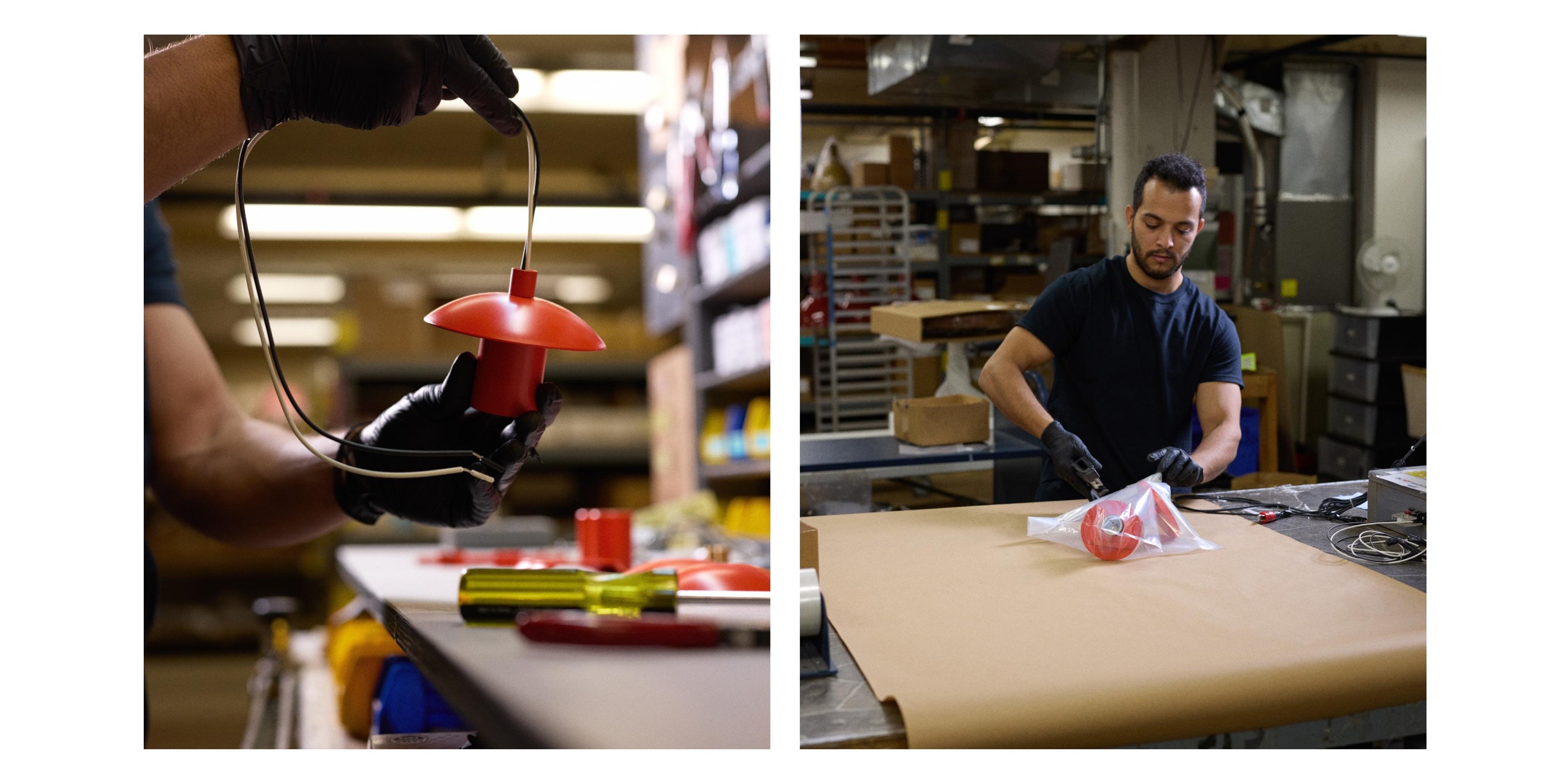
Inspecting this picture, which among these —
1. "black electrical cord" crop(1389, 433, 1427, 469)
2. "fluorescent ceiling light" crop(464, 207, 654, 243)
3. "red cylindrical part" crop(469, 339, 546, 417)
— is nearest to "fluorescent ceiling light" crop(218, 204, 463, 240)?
"fluorescent ceiling light" crop(464, 207, 654, 243)

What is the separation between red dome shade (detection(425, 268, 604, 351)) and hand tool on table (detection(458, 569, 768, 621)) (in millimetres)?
312

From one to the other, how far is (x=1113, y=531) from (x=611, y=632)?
0.75 meters

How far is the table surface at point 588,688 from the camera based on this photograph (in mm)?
946

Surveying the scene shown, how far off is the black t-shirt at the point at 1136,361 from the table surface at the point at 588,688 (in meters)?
0.66

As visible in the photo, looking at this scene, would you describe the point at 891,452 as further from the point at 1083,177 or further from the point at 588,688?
the point at 588,688

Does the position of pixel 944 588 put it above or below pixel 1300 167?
below

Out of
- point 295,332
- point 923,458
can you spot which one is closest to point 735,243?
point 923,458

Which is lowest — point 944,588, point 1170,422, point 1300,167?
point 944,588

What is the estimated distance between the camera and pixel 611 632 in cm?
113

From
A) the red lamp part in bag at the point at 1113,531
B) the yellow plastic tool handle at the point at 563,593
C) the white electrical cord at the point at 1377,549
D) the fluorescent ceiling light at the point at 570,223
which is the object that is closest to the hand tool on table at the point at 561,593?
the yellow plastic tool handle at the point at 563,593
